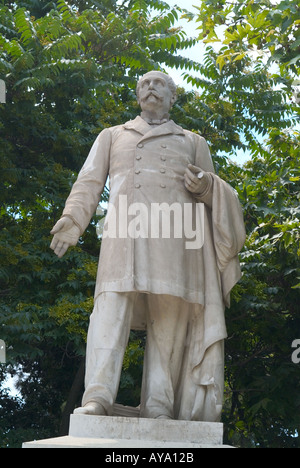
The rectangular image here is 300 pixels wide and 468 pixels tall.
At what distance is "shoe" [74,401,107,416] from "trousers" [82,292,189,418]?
0.04 metres

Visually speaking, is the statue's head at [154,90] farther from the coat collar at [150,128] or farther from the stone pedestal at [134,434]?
the stone pedestal at [134,434]

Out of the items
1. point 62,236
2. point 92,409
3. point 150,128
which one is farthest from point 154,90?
point 92,409

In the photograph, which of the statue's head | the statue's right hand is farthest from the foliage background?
the statue's right hand

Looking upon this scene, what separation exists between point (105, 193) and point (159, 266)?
16.3ft

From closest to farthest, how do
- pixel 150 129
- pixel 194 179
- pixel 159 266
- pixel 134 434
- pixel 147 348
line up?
pixel 134 434 < pixel 159 266 < pixel 147 348 < pixel 194 179 < pixel 150 129

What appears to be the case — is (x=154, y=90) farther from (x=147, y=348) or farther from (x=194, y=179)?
(x=147, y=348)

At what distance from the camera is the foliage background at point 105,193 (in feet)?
32.6

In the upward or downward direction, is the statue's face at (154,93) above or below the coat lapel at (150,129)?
above

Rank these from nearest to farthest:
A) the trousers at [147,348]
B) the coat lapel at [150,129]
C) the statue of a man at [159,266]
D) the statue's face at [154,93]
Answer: the trousers at [147,348]
the statue of a man at [159,266]
the coat lapel at [150,129]
the statue's face at [154,93]

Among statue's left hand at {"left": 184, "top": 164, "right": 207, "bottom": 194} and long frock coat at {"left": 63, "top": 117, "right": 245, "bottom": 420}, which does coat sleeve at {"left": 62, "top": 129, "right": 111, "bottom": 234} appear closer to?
long frock coat at {"left": 63, "top": 117, "right": 245, "bottom": 420}

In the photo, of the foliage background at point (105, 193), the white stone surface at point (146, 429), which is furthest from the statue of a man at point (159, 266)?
the foliage background at point (105, 193)

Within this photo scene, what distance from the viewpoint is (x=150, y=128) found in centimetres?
689

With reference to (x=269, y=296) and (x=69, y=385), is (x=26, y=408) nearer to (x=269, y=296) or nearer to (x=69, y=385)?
(x=69, y=385)

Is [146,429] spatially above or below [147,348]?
below
